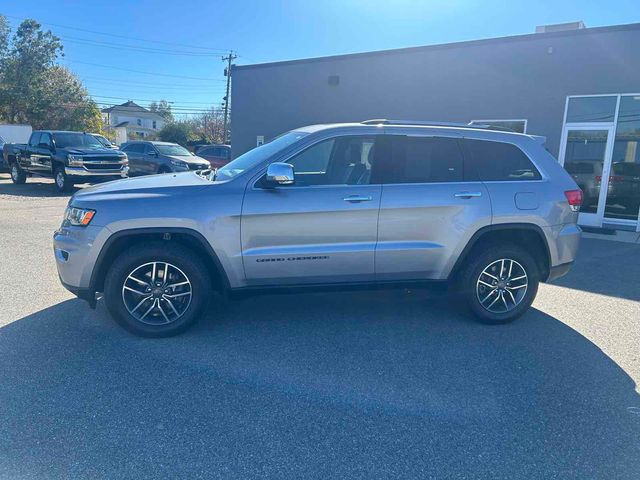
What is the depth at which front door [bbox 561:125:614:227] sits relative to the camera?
10.7 meters

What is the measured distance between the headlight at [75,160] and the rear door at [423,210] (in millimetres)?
12902

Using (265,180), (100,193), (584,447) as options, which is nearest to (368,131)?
(265,180)

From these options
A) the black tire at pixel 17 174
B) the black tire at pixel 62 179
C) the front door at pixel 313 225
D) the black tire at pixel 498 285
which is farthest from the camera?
the black tire at pixel 17 174

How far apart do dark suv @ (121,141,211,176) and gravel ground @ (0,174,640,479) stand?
12799mm

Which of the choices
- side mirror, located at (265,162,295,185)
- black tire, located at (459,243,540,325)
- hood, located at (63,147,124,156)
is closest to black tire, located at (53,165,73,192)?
hood, located at (63,147,124,156)

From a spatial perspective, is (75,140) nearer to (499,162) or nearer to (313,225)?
(313,225)

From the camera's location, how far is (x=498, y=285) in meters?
4.60

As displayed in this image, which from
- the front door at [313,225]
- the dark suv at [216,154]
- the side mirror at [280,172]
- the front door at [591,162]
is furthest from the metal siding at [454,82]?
the side mirror at [280,172]

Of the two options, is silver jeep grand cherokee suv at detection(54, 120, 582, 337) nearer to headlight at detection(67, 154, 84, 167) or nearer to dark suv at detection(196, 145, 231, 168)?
headlight at detection(67, 154, 84, 167)

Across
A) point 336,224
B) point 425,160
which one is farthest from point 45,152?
point 425,160

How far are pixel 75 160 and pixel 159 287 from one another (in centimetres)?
1232

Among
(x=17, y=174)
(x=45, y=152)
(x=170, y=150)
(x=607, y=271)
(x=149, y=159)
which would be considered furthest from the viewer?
(x=170, y=150)

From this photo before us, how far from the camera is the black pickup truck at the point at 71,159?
47.3 feet

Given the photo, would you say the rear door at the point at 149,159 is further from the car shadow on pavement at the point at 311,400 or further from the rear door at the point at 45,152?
the car shadow on pavement at the point at 311,400
